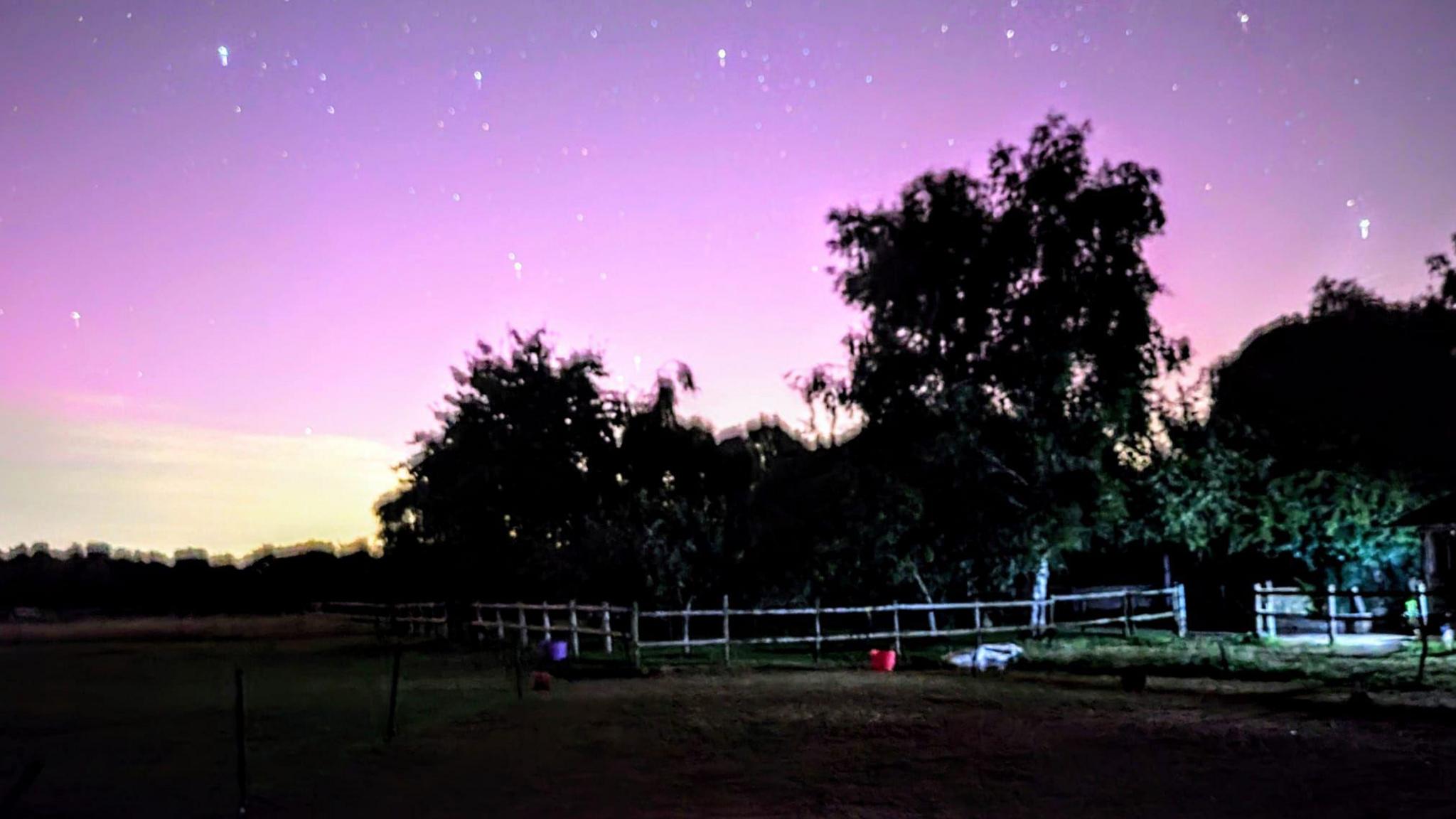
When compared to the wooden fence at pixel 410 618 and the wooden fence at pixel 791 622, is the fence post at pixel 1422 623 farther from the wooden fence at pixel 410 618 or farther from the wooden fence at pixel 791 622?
the wooden fence at pixel 410 618

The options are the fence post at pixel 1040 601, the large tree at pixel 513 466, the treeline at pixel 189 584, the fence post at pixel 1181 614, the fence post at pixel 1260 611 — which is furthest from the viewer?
the treeline at pixel 189 584

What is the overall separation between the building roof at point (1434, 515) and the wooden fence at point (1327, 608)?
143cm

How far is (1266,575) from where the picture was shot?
3288 cm

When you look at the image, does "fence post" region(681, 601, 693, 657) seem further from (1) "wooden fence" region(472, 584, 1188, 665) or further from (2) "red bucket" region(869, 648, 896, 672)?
(2) "red bucket" region(869, 648, 896, 672)

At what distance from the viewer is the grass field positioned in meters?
9.32

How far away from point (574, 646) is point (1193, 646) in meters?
12.4

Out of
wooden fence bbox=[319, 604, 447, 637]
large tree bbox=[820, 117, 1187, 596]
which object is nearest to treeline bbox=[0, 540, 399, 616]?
wooden fence bbox=[319, 604, 447, 637]

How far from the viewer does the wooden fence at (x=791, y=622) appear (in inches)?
915

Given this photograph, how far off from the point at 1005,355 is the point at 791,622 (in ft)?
33.3

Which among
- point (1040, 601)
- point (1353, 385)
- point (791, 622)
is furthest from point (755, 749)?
point (1353, 385)

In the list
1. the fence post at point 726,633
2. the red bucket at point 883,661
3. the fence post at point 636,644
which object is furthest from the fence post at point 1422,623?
the fence post at point 636,644

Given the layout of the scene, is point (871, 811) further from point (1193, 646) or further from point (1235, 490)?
point (1235, 490)

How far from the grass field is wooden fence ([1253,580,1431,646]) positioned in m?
3.34

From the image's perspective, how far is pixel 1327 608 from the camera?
24.7m
